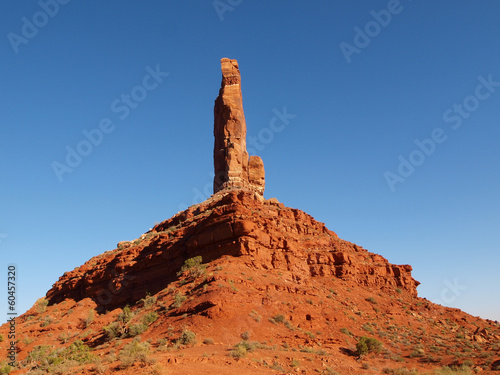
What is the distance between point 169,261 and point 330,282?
15.2 m

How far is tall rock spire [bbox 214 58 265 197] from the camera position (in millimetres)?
58031

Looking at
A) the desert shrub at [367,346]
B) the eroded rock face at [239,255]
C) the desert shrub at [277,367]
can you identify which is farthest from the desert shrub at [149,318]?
the desert shrub at [367,346]

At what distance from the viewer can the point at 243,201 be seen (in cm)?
3862

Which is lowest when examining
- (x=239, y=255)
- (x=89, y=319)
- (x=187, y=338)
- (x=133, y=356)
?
(x=133, y=356)

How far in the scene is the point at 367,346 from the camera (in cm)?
2411

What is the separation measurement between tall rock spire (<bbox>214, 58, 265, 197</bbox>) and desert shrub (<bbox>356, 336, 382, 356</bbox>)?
34.1m

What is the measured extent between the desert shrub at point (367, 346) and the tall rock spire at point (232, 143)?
34.1 meters

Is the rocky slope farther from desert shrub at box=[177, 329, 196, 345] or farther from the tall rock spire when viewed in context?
the tall rock spire

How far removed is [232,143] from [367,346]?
3995 cm

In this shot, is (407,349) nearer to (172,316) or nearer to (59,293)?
(172,316)

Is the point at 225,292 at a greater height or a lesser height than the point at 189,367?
greater

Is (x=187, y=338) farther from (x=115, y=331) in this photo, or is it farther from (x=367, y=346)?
(x=367, y=346)

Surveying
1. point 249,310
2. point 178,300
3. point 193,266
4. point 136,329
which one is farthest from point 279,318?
point 193,266

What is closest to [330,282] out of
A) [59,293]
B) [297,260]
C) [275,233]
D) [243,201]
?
[297,260]
